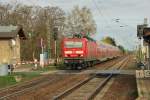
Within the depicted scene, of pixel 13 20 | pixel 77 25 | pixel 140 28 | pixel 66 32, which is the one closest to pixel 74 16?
pixel 77 25

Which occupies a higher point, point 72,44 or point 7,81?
point 72,44

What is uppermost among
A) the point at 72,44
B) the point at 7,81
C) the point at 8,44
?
the point at 8,44

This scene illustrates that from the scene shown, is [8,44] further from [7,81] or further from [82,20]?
[82,20]

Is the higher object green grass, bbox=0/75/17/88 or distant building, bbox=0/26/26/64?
distant building, bbox=0/26/26/64

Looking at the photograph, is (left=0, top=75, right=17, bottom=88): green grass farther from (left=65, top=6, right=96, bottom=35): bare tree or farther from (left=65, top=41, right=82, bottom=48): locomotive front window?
(left=65, top=6, right=96, bottom=35): bare tree

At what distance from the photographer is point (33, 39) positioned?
79625 mm

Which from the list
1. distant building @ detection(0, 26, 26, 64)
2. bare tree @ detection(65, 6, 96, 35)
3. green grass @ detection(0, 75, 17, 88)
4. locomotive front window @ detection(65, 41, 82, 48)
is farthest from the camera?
bare tree @ detection(65, 6, 96, 35)

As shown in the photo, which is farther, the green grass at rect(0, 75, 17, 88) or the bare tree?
the bare tree

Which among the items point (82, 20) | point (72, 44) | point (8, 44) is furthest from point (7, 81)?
point (82, 20)

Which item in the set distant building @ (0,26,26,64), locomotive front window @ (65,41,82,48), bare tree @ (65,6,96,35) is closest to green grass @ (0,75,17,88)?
locomotive front window @ (65,41,82,48)

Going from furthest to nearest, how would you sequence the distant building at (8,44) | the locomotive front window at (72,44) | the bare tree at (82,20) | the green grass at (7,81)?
the bare tree at (82,20)
the distant building at (8,44)
the locomotive front window at (72,44)
the green grass at (7,81)

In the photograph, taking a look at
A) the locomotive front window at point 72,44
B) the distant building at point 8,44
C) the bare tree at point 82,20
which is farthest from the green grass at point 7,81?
the bare tree at point 82,20

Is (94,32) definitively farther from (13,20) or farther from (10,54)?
(10,54)

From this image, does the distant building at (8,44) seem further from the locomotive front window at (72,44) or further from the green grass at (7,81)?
the green grass at (7,81)
